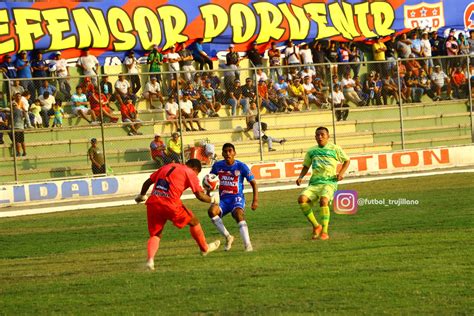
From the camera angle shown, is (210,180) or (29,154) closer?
(210,180)

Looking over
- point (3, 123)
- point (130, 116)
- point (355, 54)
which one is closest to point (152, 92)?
point (130, 116)

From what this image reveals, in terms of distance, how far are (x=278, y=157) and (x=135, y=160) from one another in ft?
15.5

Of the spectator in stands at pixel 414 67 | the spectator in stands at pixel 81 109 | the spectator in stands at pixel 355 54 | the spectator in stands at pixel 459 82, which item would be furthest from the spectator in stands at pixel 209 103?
the spectator in stands at pixel 459 82

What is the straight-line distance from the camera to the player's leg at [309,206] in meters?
18.1

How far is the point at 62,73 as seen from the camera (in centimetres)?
3359

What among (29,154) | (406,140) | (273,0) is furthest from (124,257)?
(273,0)

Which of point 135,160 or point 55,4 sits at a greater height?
point 55,4

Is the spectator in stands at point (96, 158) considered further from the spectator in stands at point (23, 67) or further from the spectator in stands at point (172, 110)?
the spectator in stands at point (23, 67)

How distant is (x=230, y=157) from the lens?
1700 cm

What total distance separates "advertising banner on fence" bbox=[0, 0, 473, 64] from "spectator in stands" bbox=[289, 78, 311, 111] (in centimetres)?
612

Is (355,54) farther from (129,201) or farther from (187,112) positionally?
(129,201)

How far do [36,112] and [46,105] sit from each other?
0.50 meters

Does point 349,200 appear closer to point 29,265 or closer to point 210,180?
point 210,180

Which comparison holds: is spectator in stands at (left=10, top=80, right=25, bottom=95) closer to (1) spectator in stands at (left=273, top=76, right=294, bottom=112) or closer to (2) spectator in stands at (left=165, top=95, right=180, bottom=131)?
(2) spectator in stands at (left=165, top=95, right=180, bottom=131)
